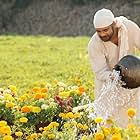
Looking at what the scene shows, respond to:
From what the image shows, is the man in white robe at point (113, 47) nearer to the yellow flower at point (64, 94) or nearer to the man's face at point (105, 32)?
the man's face at point (105, 32)

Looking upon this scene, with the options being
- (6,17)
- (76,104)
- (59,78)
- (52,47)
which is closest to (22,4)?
(6,17)

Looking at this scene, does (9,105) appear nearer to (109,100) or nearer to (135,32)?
(109,100)

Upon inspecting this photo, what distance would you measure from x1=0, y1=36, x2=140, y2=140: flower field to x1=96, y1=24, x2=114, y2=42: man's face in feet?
2.38

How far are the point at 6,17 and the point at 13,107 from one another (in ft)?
55.7

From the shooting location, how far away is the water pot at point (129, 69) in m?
5.94

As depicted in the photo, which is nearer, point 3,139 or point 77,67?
point 3,139

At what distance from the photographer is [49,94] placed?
728cm

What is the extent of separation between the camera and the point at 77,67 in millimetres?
12883

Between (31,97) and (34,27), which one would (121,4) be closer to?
(34,27)

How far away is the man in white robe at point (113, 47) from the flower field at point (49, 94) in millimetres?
346

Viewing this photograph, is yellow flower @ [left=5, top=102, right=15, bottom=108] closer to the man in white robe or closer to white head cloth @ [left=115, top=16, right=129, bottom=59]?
the man in white robe

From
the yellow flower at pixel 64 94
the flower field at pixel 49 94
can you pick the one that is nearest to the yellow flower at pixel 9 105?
the flower field at pixel 49 94

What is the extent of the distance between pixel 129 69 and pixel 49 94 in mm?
1555

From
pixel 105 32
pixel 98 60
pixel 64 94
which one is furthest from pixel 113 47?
pixel 64 94
